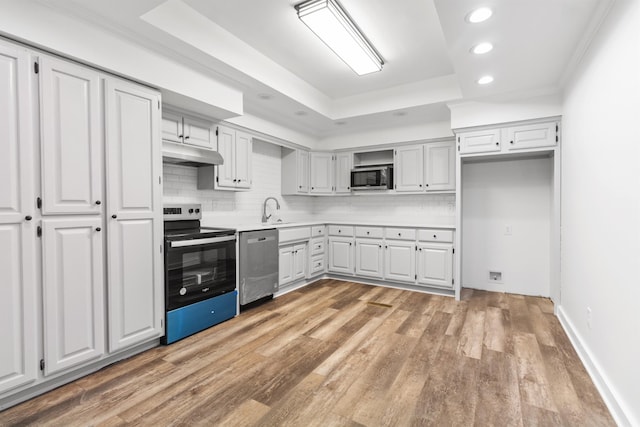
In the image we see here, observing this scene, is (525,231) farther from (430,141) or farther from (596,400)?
(596,400)

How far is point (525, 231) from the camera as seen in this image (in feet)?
13.6

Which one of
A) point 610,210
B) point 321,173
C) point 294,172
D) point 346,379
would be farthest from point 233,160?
point 610,210

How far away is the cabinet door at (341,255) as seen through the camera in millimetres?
4926

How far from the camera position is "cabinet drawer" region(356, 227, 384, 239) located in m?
4.63

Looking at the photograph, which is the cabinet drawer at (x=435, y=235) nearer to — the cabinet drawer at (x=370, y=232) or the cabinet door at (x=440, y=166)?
the cabinet drawer at (x=370, y=232)

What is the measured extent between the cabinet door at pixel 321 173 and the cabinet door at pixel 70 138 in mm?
3407

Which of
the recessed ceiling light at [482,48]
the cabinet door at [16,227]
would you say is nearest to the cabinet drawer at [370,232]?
the recessed ceiling light at [482,48]

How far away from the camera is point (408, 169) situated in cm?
476

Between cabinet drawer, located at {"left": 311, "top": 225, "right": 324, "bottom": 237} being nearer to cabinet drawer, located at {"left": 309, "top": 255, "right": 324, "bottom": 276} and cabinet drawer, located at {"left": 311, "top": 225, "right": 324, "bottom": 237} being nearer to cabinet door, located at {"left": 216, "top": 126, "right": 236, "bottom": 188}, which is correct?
cabinet drawer, located at {"left": 309, "top": 255, "right": 324, "bottom": 276}

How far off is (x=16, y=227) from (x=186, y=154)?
1426 mm

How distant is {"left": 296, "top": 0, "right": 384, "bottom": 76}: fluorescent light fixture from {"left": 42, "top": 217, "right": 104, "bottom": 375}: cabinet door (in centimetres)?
227

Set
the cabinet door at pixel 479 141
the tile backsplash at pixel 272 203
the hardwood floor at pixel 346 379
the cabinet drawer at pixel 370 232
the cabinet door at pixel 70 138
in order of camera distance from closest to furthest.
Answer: the hardwood floor at pixel 346 379 < the cabinet door at pixel 70 138 < the tile backsplash at pixel 272 203 < the cabinet door at pixel 479 141 < the cabinet drawer at pixel 370 232

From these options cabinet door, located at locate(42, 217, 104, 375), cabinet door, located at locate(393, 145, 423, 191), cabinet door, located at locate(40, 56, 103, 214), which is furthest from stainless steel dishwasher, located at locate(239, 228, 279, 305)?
cabinet door, located at locate(393, 145, 423, 191)

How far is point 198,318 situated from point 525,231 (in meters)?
4.13
